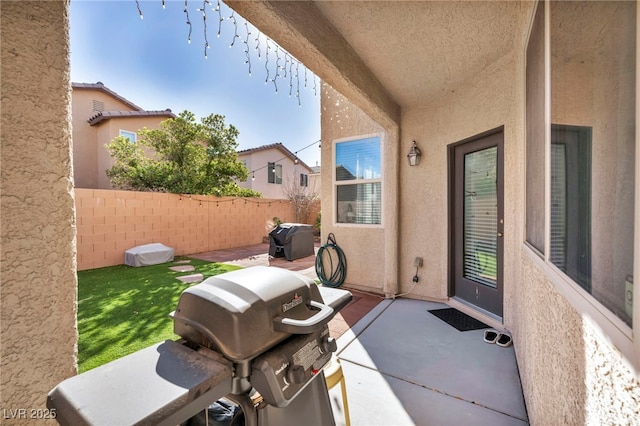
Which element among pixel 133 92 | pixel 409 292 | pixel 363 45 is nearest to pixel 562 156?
pixel 363 45

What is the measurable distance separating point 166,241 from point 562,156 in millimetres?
9716

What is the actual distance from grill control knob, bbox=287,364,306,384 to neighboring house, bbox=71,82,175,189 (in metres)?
14.7

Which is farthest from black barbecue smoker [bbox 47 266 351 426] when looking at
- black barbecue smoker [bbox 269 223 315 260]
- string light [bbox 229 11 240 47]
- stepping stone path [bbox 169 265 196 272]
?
black barbecue smoker [bbox 269 223 315 260]

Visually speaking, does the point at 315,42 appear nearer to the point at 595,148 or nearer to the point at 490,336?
the point at 595,148

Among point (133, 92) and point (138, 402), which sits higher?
point (133, 92)

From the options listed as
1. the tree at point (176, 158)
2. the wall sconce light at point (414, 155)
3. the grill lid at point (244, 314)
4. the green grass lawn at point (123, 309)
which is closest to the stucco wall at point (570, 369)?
the grill lid at point (244, 314)

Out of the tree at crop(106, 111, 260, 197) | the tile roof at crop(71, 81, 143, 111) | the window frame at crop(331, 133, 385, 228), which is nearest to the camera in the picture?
the window frame at crop(331, 133, 385, 228)

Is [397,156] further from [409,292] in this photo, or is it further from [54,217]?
[54,217]

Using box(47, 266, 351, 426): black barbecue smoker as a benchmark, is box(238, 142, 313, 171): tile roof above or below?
above

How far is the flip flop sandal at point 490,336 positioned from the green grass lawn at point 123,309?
3.88 metres

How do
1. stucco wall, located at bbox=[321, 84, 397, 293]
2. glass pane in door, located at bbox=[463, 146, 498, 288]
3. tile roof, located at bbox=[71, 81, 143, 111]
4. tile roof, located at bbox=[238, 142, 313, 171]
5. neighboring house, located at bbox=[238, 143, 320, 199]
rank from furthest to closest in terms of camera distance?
neighboring house, located at bbox=[238, 143, 320, 199]
tile roof, located at bbox=[238, 142, 313, 171]
tile roof, located at bbox=[71, 81, 143, 111]
stucco wall, located at bbox=[321, 84, 397, 293]
glass pane in door, located at bbox=[463, 146, 498, 288]

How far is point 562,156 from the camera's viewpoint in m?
1.38

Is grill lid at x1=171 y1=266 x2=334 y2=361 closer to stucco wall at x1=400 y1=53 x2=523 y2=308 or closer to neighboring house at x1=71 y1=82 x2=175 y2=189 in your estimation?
stucco wall at x1=400 y1=53 x2=523 y2=308

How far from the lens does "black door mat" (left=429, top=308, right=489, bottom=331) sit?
11.7 feet
